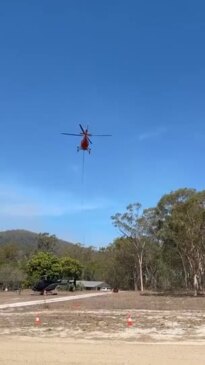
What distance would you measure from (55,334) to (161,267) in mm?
76266

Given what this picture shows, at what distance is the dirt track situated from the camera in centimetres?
1354

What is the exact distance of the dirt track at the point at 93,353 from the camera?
1354cm

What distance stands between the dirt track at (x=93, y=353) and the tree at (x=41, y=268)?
65276 mm

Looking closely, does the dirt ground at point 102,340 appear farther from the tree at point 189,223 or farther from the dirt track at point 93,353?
the tree at point 189,223

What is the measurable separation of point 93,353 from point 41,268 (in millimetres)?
69721

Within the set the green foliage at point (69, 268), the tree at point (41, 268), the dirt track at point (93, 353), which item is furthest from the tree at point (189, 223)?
the dirt track at point (93, 353)

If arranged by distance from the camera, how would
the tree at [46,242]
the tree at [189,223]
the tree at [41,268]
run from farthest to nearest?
the tree at [46,242]
the tree at [41,268]
the tree at [189,223]

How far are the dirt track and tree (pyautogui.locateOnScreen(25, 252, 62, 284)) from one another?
214 feet

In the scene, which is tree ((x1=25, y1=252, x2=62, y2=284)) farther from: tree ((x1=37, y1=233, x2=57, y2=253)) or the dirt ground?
the dirt ground

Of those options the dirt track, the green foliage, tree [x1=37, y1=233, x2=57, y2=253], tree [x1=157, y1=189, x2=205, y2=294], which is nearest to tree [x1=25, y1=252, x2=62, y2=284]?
the green foliage

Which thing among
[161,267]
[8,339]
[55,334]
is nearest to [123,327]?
[55,334]

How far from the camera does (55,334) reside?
19.7 metres

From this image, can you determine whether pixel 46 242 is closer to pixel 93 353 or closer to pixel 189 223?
pixel 189 223

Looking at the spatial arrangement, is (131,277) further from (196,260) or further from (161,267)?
(196,260)
